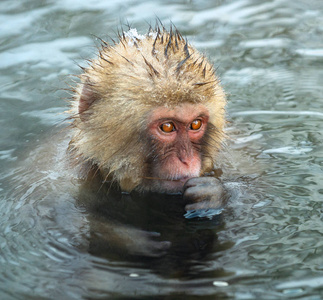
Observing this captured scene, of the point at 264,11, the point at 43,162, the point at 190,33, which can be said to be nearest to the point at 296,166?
the point at 43,162

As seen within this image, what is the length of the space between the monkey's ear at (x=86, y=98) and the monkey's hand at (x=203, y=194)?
1.04m

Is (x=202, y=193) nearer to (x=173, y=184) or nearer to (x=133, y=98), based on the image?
(x=173, y=184)

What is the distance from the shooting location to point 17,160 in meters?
6.08

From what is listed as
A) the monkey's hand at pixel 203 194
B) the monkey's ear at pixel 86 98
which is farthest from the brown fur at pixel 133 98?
the monkey's hand at pixel 203 194

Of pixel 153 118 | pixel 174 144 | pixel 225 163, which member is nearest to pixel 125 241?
pixel 174 144

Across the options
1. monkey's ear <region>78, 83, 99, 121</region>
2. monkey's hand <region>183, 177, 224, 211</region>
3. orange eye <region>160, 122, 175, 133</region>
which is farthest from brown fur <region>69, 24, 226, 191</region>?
monkey's hand <region>183, 177, 224, 211</region>

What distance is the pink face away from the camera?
4.60 m

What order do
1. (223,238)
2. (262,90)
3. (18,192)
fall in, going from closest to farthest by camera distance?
(223,238), (18,192), (262,90)

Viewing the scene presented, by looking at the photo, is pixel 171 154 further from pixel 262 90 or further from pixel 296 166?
pixel 262 90

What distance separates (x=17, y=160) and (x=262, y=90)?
303cm

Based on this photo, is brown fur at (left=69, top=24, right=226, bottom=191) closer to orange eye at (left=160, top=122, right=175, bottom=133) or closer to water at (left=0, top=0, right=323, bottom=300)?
orange eye at (left=160, top=122, right=175, bottom=133)

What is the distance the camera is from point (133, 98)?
4.61 m

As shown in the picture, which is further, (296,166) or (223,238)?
(296,166)

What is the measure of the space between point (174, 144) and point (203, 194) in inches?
17.6
